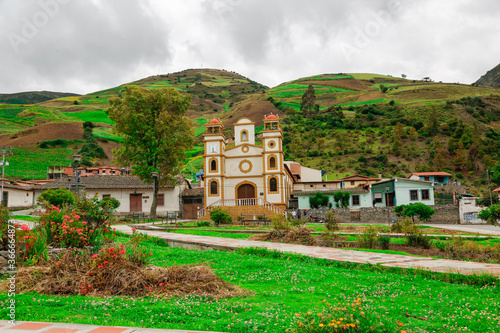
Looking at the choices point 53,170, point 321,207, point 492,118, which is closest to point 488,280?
point 321,207

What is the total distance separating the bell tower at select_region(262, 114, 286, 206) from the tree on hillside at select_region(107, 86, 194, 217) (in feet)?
33.8

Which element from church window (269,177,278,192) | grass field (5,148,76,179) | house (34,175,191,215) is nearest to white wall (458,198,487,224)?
church window (269,177,278,192)

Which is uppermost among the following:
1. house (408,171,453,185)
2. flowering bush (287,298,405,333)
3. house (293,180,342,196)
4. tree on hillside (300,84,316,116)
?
tree on hillside (300,84,316,116)

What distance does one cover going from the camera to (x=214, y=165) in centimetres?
3881

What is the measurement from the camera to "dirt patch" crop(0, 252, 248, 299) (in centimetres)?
542

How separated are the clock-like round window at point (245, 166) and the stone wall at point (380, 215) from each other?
892 cm

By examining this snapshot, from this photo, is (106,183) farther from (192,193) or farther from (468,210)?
(468,210)

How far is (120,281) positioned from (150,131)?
81.3ft

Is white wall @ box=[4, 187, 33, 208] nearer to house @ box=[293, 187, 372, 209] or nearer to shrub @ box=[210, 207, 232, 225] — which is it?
shrub @ box=[210, 207, 232, 225]

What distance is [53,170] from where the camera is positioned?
5741 cm

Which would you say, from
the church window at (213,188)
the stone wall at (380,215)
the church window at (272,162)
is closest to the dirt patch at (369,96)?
the church window at (272,162)

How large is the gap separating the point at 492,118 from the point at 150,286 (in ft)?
361

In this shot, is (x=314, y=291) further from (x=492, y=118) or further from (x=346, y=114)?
(x=492, y=118)

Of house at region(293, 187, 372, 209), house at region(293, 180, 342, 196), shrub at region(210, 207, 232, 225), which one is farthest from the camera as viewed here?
house at region(293, 180, 342, 196)
